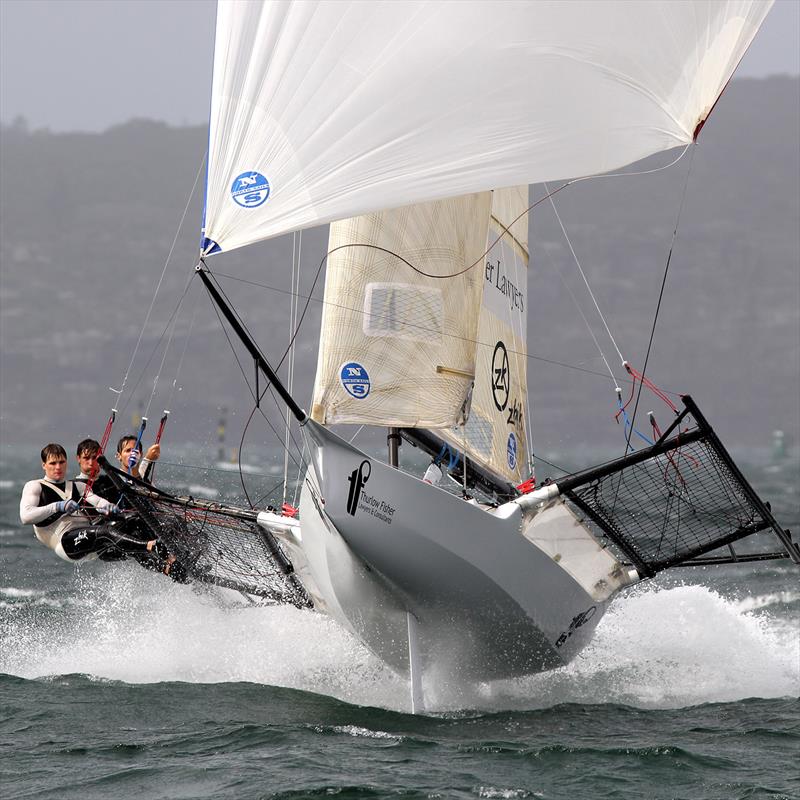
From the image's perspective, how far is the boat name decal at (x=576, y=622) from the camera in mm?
9156

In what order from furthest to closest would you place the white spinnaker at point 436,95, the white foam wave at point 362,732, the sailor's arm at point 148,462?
the sailor's arm at point 148,462 → the white foam wave at point 362,732 → the white spinnaker at point 436,95

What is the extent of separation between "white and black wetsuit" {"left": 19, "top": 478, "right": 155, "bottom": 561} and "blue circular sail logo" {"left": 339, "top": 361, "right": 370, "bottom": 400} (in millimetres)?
2072

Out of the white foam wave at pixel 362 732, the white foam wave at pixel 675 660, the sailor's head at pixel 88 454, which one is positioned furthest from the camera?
the white foam wave at pixel 675 660

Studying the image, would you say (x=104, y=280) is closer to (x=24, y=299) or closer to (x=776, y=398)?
(x=24, y=299)

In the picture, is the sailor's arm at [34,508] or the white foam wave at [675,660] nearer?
the sailor's arm at [34,508]

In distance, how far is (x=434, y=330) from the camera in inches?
347

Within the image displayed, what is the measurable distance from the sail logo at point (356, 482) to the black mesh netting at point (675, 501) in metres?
1.38

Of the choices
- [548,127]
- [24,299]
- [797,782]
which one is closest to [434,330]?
[548,127]

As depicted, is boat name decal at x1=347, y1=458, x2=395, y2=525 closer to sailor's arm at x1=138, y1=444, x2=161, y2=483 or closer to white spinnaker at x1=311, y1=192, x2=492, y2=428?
white spinnaker at x1=311, y1=192, x2=492, y2=428

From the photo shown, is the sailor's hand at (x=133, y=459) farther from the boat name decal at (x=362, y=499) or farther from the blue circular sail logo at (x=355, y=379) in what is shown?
the boat name decal at (x=362, y=499)

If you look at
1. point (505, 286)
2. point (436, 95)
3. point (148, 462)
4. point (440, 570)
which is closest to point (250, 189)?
point (436, 95)

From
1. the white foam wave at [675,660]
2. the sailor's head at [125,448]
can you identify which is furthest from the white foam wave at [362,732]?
the sailor's head at [125,448]

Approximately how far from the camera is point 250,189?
7117 millimetres

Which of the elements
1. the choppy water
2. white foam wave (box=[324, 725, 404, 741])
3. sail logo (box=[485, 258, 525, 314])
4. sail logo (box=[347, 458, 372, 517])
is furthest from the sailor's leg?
sail logo (box=[485, 258, 525, 314])
